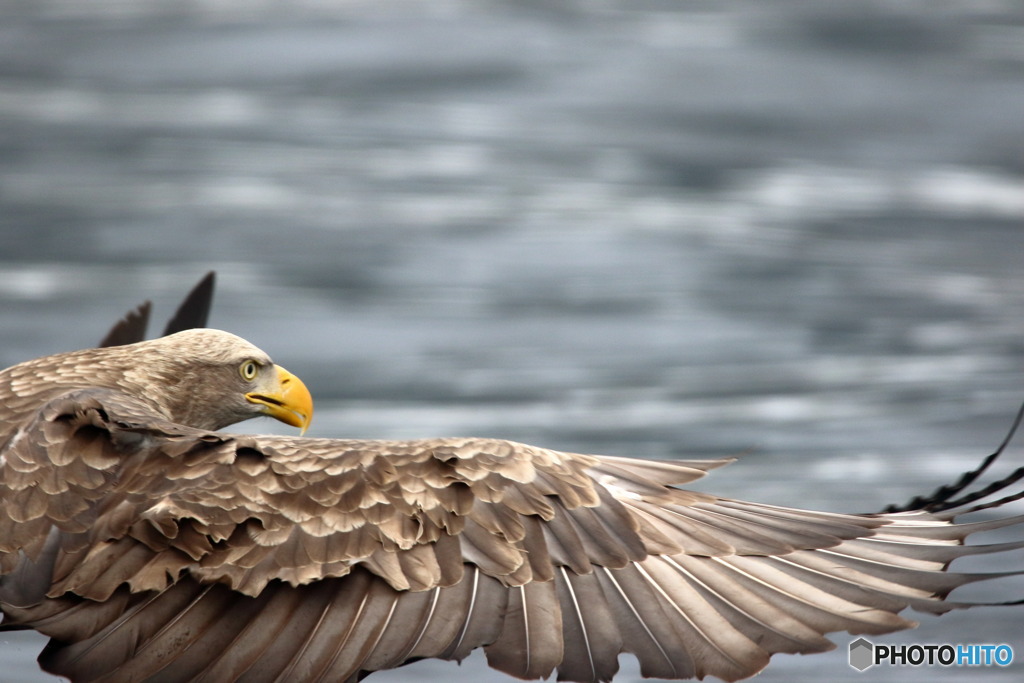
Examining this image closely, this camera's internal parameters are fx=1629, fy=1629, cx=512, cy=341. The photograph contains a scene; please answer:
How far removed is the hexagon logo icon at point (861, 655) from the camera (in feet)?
19.9

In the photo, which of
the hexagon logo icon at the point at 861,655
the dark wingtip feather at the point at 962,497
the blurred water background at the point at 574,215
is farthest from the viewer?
the blurred water background at the point at 574,215

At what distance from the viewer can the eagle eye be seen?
6.30 m

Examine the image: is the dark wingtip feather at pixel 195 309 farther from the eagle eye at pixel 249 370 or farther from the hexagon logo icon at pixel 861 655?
the hexagon logo icon at pixel 861 655

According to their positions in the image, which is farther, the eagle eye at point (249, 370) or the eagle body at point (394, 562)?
the eagle eye at point (249, 370)

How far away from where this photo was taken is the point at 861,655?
20.2 ft

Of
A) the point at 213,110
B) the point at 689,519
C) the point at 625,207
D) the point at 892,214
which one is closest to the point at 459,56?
the point at 213,110

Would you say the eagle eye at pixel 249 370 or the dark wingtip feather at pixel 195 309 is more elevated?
the dark wingtip feather at pixel 195 309

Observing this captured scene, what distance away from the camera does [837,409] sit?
34.2 ft

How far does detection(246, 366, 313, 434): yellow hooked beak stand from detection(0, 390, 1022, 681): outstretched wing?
147cm

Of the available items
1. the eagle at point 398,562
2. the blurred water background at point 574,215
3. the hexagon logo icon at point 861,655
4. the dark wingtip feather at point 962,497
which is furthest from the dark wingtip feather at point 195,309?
the dark wingtip feather at point 962,497

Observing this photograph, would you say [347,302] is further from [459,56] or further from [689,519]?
[689,519]

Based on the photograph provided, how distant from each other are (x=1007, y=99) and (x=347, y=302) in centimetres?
736

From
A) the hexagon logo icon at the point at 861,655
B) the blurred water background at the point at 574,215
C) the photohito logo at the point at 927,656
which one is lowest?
the photohito logo at the point at 927,656

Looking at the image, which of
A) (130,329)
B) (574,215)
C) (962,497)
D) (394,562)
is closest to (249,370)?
(130,329)
